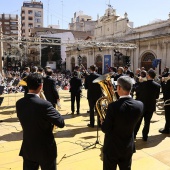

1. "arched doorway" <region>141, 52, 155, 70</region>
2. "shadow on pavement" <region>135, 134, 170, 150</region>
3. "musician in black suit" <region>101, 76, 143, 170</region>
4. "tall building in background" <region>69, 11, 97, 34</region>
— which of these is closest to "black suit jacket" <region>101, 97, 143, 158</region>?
"musician in black suit" <region>101, 76, 143, 170</region>

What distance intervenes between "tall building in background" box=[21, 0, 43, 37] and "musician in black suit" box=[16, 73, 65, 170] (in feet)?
258

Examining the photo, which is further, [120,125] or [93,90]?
[93,90]

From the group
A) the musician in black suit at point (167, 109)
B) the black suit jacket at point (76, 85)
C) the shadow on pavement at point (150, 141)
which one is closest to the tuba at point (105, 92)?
the shadow on pavement at point (150, 141)

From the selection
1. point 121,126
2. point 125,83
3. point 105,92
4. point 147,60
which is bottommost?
point 121,126

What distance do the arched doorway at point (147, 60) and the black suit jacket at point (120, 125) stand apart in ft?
68.1

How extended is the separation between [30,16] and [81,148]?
79.7 meters

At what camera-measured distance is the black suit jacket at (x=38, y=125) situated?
2.56 meters

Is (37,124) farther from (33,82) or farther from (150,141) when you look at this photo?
(150,141)

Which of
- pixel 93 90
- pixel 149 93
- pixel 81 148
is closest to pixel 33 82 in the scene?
pixel 81 148

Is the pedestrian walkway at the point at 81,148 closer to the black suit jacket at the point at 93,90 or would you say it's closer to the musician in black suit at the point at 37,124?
the black suit jacket at the point at 93,90

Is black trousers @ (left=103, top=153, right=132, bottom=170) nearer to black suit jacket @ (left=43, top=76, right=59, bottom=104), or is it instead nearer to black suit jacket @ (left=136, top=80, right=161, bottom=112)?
black suit jacket @ (left=136, top=80, right=161, bottom=112)

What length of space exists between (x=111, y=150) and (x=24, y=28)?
81.3 m

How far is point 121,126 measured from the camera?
2.72 meters

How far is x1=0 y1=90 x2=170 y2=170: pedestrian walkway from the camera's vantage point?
13.8ft
